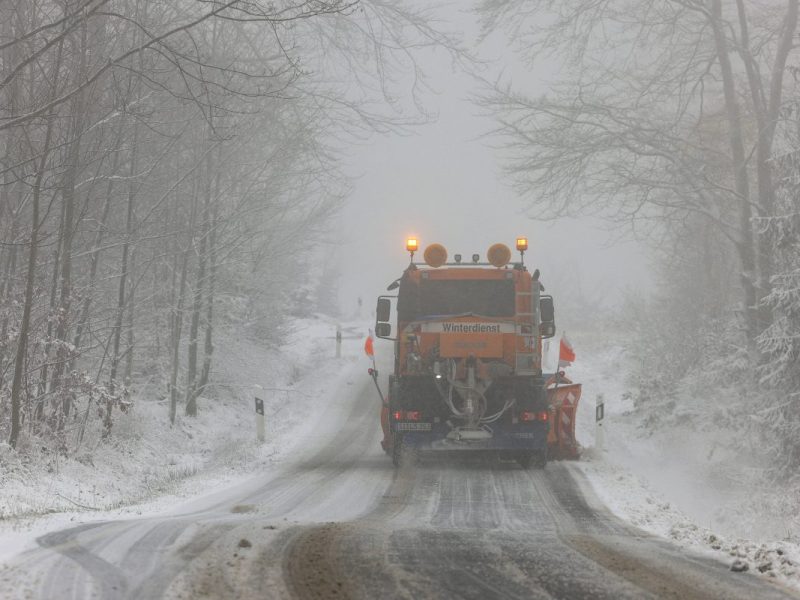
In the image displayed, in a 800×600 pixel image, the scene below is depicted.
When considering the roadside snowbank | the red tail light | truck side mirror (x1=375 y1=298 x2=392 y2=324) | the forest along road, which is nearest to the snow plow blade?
the red tail light

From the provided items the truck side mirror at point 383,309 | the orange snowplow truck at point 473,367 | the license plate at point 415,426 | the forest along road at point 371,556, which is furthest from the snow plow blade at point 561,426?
the forest along road at point 371,556

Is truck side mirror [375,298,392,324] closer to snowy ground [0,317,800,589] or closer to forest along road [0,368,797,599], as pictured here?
snowy ground [0,317,800,589]

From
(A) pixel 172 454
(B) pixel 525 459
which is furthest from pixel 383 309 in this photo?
(A) pixel 172 454

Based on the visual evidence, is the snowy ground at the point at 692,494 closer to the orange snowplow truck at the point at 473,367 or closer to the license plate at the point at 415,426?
the orange snowplow truck at the point at 473,367

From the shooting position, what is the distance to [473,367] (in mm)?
11508

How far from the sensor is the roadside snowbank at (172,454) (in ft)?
25.8

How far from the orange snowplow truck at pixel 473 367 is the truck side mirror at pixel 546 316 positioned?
0.05 feet

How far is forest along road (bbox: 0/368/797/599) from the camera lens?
426 centimetres

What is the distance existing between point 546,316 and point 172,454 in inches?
274

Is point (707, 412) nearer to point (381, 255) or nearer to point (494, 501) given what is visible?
point (494, 501)

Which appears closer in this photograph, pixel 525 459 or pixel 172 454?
pixel 525 459

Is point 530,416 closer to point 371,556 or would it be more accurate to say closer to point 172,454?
point 172,454

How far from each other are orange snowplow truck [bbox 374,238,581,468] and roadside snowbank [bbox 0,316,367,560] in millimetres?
2703

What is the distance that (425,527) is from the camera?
6805 millimetres
